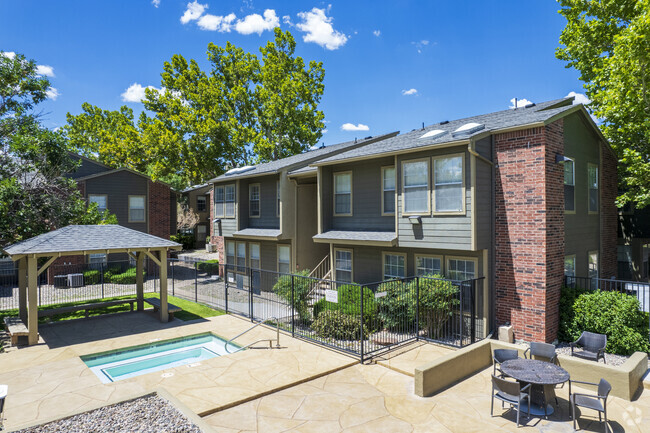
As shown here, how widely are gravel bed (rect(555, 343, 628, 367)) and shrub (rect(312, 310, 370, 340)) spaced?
17.3ft

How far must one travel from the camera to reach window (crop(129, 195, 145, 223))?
25.2 m

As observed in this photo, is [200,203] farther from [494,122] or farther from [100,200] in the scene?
[494,122]

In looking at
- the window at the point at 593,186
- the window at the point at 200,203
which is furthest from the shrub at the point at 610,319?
the window at the point at 200,203

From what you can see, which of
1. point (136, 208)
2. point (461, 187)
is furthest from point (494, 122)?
point (136, 208)

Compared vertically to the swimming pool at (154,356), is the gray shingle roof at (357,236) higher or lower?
higher

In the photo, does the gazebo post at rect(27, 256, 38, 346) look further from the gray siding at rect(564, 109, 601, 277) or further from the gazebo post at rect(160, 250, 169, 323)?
the gray siding at rect(564, 109, 601, 277)

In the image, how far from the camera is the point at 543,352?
317 inches

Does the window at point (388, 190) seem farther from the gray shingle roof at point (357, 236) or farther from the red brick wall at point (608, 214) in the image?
the red brick wall at point (608, 214)

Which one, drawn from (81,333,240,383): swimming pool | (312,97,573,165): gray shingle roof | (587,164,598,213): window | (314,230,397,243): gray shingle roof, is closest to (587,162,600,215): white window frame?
(587,164,598,213): window

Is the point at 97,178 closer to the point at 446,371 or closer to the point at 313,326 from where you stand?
the point at 313,326

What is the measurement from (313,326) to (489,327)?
5283mm

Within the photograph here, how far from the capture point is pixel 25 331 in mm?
10992

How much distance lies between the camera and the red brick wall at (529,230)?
34.3 feet

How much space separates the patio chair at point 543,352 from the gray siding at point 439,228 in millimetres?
3222
